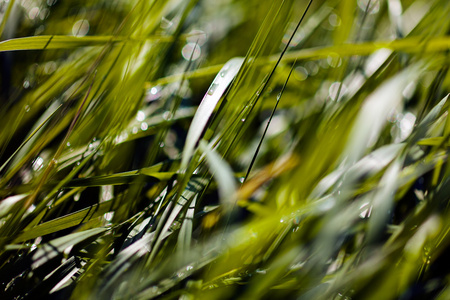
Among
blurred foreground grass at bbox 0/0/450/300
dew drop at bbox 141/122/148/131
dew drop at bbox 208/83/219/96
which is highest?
dew drop at bbox 141/122/148/131

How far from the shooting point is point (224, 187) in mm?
462

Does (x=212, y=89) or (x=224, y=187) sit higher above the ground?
(x=212, y=89)

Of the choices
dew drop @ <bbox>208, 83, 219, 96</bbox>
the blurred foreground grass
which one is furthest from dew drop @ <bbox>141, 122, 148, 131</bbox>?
dew drop @ <bbox>208, 83, 219, 96</bbox>

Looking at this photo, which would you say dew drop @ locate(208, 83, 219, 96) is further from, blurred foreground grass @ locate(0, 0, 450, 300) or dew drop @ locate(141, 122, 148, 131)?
dew drop @ locate(141, 122, 148, 131)

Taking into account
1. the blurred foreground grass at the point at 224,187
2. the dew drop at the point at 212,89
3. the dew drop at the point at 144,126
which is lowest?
the blurred foreground grass at the point at 224,187

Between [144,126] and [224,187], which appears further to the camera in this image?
[144,126]

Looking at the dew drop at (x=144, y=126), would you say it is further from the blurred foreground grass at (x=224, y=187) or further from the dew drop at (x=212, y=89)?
the dew drop at (x=212, y=89)

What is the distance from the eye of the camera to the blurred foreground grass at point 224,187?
45 centimetres

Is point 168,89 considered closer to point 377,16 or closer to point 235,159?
point 235,159

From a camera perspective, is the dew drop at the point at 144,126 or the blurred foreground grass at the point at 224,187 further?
the dew drop at the point at 144,126

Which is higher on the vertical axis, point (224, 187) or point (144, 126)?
point (144, 126)

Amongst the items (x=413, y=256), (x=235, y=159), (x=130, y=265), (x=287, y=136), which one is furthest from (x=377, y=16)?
(x=130, y=265)

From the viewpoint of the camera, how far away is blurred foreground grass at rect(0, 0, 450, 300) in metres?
0.45

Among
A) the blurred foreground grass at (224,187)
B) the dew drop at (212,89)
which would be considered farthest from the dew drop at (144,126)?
the dew drop at (212,89)
